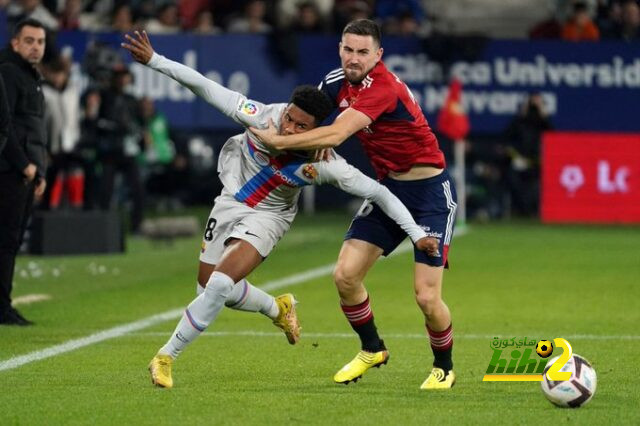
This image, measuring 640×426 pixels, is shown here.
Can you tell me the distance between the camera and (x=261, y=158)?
9148 mm

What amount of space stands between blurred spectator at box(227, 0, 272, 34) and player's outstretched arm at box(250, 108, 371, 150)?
17527mm

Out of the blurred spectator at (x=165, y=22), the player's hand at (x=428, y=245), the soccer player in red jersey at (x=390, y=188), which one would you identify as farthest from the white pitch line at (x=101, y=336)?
the blurred spectator at (x=165, y=22)

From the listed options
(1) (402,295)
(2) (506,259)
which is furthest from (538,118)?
(1) (402,295)

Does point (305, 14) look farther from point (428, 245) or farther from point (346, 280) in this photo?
→ point (428, 245)

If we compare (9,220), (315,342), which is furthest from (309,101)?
(9,220)

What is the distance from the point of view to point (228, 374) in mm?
9344

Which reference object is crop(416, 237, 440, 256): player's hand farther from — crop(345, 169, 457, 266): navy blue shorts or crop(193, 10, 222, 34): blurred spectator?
crop(193, 10, 222, 34): blurred spectator

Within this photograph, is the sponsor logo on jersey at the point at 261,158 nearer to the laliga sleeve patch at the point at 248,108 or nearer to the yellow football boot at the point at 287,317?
the laliga sleeve patch at the point at 248,108

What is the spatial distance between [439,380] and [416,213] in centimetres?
99

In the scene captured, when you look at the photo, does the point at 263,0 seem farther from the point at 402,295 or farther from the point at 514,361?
the point at 514,361

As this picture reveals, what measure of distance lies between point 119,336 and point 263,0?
1612cm

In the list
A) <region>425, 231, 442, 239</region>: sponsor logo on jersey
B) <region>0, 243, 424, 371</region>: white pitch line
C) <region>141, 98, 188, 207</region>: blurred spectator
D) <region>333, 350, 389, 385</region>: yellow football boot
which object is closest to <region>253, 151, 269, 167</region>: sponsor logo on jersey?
<region>425, 231, 442, 239</region>: sponsor logo on jersey

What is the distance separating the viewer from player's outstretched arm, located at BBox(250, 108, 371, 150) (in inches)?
333

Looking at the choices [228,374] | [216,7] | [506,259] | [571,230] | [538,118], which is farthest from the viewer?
[216,7]
